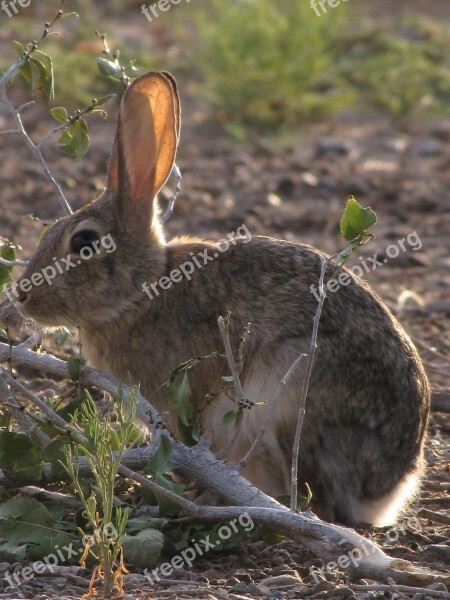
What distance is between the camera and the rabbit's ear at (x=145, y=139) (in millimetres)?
5055

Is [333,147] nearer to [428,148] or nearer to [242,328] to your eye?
[428,148]

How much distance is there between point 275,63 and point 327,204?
6.79 ft

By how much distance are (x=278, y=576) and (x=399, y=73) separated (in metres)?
8.13

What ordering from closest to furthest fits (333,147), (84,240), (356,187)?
(84,240) → (356,187) → (333,147)

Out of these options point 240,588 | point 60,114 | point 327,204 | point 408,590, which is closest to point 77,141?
point 60,114

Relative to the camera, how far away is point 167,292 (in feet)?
17.1

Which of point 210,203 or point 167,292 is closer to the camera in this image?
point 167,292

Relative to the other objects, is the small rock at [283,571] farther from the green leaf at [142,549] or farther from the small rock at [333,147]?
the small rock at [333,147]

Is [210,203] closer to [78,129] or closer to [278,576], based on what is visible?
[78,129]

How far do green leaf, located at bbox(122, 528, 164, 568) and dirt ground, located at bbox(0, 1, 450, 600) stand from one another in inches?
5.4

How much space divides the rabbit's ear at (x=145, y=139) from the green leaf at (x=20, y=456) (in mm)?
1313

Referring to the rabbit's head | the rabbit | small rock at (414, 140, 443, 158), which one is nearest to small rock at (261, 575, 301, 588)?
the rabbit

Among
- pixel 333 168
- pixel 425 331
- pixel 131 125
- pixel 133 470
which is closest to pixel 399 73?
pixel 333 168

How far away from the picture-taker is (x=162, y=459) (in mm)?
4242
